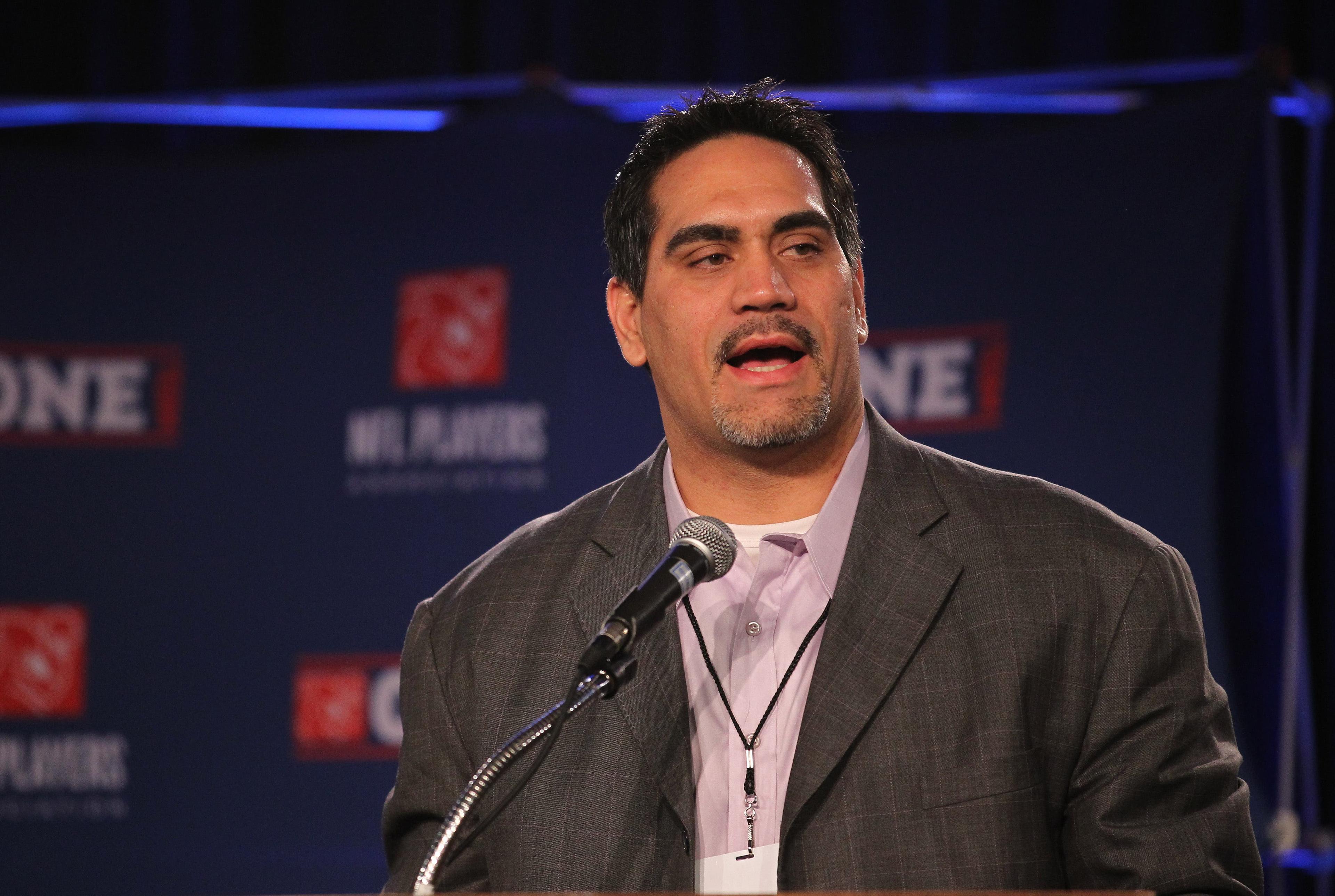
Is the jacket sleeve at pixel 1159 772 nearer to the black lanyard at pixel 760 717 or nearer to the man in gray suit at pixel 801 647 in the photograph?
the man in gray suit at pixel 801 647

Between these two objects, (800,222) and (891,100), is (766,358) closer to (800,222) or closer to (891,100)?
(800,222)

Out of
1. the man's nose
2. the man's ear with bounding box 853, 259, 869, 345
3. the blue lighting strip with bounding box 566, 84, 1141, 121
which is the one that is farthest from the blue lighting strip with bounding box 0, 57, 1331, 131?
the man's nose

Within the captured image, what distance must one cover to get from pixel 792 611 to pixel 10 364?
265cm

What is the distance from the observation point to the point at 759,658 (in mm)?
1994

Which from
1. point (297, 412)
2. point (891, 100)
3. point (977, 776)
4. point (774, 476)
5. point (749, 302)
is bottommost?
point (977, 776)

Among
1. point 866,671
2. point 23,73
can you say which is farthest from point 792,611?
point 23,73

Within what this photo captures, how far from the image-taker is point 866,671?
1.86 m

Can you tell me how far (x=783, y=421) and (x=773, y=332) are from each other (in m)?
0.13

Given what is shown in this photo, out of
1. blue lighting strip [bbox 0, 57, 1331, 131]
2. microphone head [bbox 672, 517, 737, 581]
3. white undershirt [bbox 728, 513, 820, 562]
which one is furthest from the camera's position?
blue lighting strip [bbox 0, 57, 1331, 131]

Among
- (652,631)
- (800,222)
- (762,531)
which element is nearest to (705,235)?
(800,222)

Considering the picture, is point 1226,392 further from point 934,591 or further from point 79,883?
point 79,883

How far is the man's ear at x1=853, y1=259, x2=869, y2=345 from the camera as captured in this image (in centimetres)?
222

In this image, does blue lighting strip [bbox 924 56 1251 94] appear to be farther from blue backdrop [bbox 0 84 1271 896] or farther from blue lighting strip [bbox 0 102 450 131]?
blue lighting strip [bbox 0 102 450 131]

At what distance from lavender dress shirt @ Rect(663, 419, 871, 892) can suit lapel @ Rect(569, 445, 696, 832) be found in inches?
1.6
